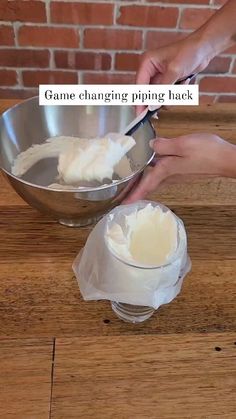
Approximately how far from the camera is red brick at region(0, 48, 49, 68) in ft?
4.68

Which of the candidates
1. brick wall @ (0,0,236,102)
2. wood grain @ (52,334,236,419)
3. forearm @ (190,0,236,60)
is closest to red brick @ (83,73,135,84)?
brick wall @ (0,0,236,102)

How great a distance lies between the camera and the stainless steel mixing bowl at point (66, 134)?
2.23 ft

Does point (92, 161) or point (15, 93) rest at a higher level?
point (92, 161)

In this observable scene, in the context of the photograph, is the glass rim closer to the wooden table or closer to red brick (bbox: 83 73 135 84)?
the wooden table

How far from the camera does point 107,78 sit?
1499mm

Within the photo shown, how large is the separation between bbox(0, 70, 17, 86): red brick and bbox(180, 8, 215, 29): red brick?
0.54 metres

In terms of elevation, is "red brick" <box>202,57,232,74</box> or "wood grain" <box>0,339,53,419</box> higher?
"wood grain" <box>0,339,53,419</box>

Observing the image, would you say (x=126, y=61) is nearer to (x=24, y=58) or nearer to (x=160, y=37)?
(x=160, y=37)

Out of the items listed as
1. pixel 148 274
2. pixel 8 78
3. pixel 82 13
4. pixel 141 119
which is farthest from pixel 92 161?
pixel 8 78

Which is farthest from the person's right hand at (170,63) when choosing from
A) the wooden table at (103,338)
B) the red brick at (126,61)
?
the red brick at (126,61)

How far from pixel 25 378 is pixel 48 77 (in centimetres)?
111

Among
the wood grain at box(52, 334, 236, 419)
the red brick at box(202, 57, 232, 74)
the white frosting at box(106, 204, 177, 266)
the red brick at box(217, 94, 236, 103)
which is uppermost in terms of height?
the white frosting at box(106, 204, 177, 266)

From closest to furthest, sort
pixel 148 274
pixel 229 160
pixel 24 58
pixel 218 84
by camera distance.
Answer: pixel 148 274 < pixel 229 160 < pixel 24 58 < pixel 218 84

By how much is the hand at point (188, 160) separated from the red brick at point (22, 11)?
2.62ft
